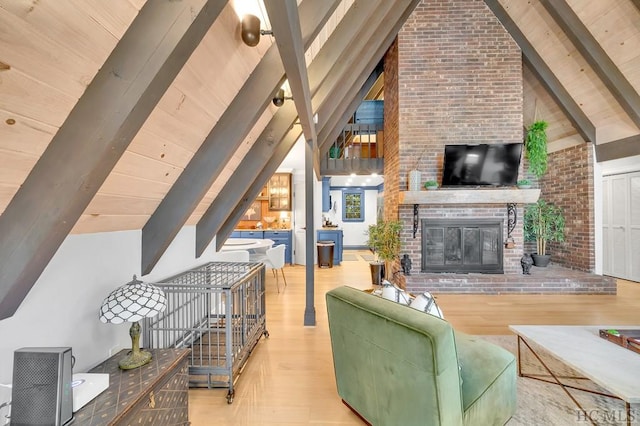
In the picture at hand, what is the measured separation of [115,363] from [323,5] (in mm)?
2288

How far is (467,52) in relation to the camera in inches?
181

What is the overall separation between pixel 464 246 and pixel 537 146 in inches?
80.1

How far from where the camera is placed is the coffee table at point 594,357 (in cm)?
140

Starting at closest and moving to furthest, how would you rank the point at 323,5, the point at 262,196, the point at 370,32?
the point at 323,5 < the point at 370,32 < the point at 262,196

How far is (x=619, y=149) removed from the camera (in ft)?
13.3

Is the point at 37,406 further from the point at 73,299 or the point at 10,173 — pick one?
the point at 10,173

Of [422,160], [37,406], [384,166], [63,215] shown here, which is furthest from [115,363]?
[384,166]

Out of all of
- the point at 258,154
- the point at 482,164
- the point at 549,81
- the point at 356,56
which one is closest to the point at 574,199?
the point at 482,164

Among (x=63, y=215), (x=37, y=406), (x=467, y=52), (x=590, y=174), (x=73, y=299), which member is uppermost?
(x=467, y=52)

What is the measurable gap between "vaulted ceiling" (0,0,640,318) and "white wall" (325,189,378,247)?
6.69 metres

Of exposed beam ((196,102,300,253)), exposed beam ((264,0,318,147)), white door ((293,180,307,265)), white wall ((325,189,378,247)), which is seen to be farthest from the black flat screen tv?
white wall ((325,189,378,247))

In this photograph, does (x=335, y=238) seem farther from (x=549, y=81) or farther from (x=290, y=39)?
(x=290, y=39)

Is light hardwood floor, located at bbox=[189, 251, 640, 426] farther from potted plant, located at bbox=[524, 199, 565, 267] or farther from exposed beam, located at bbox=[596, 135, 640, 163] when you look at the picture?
exposed beam, located at bbox=[596, 135, 640, 163]

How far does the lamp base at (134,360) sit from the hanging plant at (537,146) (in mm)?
5674
